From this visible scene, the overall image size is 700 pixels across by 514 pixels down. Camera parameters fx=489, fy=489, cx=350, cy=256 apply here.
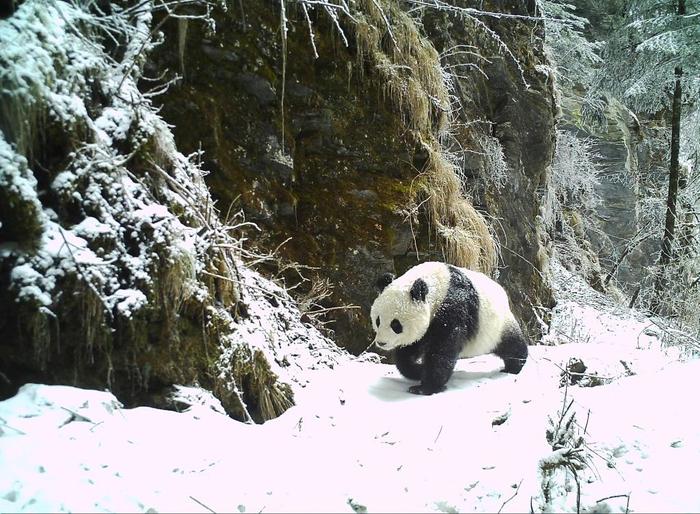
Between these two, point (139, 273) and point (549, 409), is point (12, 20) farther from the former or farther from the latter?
point (549, 409)

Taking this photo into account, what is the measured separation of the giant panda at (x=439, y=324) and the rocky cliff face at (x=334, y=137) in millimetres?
1187

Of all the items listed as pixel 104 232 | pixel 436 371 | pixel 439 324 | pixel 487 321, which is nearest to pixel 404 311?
pixel 439 324

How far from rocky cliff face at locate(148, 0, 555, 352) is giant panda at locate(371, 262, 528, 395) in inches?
46.7

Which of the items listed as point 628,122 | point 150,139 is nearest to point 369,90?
point 150,139

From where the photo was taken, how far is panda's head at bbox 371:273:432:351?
389cm

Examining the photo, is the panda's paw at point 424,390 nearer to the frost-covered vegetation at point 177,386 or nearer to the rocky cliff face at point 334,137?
the frost-covered vegetation at point 177,386

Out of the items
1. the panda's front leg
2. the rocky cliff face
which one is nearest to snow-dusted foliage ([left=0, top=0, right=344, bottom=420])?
the panda's front leg

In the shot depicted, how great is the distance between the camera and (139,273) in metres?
2.81

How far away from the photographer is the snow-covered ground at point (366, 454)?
210cm

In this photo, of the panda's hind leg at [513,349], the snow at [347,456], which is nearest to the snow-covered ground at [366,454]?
the snow at [347,456]

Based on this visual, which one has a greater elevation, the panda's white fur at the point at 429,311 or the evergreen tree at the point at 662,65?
the evergreen tree at the point at 662,65

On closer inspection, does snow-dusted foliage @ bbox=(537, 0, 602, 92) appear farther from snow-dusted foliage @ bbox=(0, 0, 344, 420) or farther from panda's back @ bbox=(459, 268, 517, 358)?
snow-dusted foliage @ bbox=(0, 0, 344, 420)

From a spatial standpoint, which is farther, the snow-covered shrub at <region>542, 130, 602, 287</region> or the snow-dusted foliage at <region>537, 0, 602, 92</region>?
the snow-covered shrub at <region>542, 130, 602, 287</region>

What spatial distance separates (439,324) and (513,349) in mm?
913
